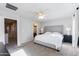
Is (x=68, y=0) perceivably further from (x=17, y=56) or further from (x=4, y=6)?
(x=17, y=56)

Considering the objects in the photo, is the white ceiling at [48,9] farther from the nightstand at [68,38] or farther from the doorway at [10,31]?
the nightstand at [68,38]

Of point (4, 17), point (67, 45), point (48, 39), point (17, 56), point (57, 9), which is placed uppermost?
point (57, 9)

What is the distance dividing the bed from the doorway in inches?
17.6

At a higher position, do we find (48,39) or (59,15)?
(59,15)

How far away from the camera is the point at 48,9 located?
4.19ft

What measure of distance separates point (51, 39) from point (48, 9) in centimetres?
58

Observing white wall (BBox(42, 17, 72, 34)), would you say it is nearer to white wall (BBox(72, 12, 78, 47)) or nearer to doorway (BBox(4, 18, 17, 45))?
white wall (BBox(72, 12, 78, 47))

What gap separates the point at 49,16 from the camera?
52.4 inches

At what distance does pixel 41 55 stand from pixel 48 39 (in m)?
0.33

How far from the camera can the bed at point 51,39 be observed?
1301 mm

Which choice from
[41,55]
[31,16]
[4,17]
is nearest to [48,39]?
[41,55]

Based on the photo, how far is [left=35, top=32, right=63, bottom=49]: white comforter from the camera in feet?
4.27

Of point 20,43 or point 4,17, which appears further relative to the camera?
point 20,43

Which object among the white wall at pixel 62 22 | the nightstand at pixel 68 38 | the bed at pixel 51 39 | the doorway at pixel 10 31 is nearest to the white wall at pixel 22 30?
the doorway at pixel 10 31
